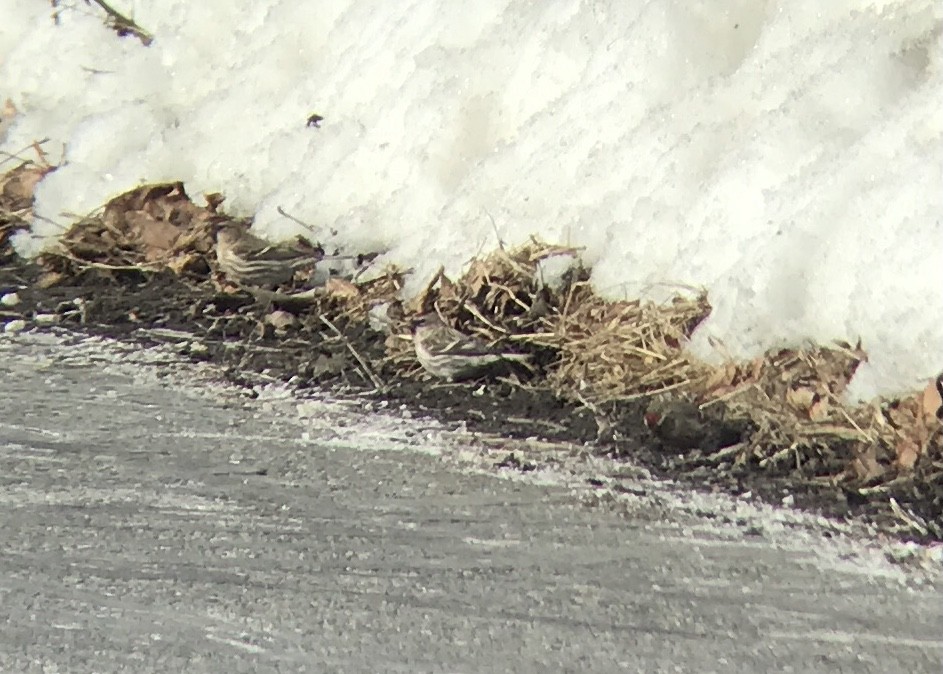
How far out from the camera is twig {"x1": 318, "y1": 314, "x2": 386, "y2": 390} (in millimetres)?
2400

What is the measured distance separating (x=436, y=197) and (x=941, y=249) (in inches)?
50.0

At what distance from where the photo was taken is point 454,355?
2367 mm

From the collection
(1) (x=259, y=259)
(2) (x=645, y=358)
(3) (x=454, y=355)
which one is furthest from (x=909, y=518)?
(1) (x=259, y=259)

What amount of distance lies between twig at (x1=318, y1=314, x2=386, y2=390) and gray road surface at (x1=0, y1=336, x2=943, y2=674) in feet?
0.76

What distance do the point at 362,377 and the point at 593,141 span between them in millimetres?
822

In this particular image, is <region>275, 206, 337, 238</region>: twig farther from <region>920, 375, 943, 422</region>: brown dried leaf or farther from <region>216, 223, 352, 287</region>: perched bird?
<region>920, 375, 943, 422</region>: brown dried leaf

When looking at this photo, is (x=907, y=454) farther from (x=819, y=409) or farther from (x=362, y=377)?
(x=362, y=377)

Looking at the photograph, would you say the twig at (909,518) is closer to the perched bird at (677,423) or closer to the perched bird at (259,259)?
the perched bird at (677,423)

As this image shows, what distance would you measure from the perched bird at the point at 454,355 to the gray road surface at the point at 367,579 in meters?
0.29

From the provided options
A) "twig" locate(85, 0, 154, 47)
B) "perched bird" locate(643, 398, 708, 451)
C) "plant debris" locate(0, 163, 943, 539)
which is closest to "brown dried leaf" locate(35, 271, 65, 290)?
"plant debris" locate(0, 163, 943, 539)

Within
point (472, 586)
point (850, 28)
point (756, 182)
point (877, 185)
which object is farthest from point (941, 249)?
point (472, 586)

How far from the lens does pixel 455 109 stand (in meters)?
2.98

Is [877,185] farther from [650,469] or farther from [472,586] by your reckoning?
[472,586]

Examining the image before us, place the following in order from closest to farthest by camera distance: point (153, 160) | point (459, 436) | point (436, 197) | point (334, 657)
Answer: point (334, 657) < point (459, 436) < point (436, 197) < point (153, 160)
